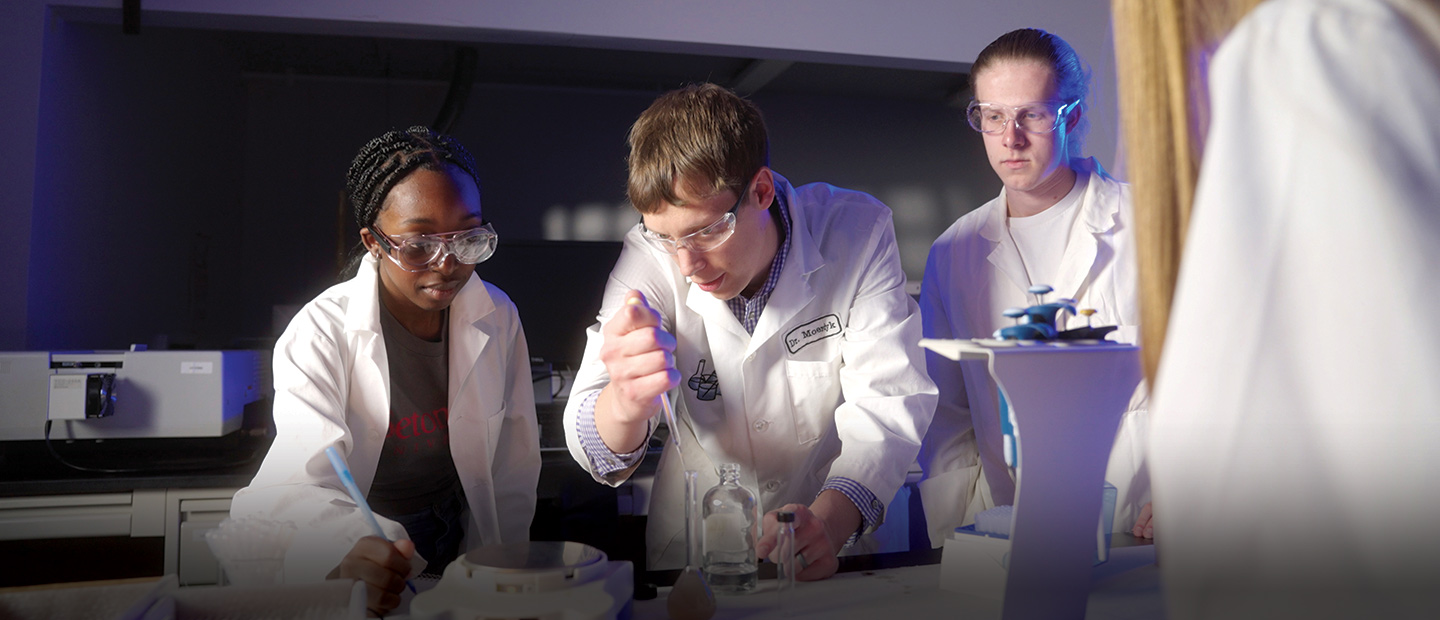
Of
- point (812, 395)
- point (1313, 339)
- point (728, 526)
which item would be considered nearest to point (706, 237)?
point (812, 395)

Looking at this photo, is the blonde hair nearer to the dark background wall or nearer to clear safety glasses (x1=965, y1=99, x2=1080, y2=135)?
clear safety glasses (x1=965, y1=99, x2=1080, y2=135)

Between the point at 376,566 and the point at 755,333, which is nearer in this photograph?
the point at 376,566

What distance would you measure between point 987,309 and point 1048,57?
0.57 meters

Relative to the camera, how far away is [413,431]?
5.78ft

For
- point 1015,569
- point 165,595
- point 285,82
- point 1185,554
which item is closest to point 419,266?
point 165,595

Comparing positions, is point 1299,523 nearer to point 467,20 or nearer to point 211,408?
point 211,408

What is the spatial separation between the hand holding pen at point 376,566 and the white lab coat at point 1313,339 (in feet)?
2.89

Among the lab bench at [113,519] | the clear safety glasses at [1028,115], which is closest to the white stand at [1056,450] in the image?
the clear safety glasses at [1028,115]

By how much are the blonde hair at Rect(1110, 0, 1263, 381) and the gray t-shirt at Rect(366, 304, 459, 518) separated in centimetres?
152

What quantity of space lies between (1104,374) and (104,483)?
2.45 meters

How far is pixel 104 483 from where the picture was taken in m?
2.17

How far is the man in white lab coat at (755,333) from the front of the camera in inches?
57.6

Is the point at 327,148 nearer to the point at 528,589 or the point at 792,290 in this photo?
the point at 792,290

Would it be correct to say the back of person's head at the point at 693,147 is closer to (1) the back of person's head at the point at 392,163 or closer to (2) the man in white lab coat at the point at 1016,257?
(1) the back of person's head at the point at 392,163
